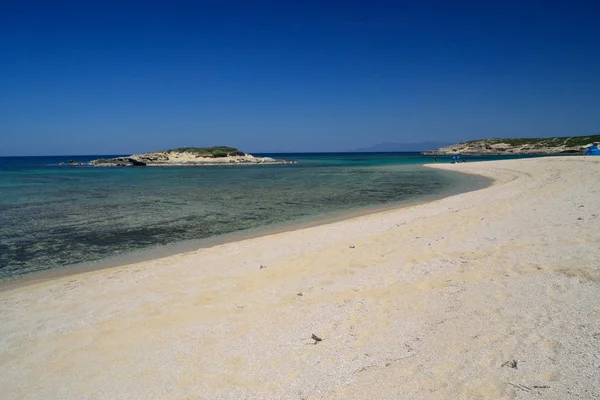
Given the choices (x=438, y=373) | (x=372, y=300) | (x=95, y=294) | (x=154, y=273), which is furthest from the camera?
(x=154, y=273)

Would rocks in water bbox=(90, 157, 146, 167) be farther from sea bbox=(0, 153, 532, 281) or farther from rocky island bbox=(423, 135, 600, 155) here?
rocky island bbox=(423, 135, 600, 155)

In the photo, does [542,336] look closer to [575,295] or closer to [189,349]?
[575,295]

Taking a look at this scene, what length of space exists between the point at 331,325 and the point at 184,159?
105m

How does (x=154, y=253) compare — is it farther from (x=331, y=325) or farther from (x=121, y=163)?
(x=121, y=163)

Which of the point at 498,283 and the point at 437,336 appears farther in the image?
the point at 498,283

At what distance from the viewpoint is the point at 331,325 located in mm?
5238

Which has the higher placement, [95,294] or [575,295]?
[575,295]

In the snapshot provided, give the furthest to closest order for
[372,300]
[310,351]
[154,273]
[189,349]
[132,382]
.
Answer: [154,273] → [372,300] → [189,349] → [310,351] → [132,382]

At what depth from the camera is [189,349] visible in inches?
194

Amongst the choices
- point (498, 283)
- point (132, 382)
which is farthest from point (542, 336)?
point (132, 382)

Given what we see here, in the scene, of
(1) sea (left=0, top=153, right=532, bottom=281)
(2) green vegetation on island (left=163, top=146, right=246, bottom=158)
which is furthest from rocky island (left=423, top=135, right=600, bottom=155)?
(1) sea (left=0, top=153, right=532, bottom=281)

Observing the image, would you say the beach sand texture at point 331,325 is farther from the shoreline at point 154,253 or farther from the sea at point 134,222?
the sea at point 134,222

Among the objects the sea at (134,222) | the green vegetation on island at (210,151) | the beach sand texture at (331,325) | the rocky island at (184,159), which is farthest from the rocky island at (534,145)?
the beach sand texture at (331,325)

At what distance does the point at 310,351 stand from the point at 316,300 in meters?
1.62
